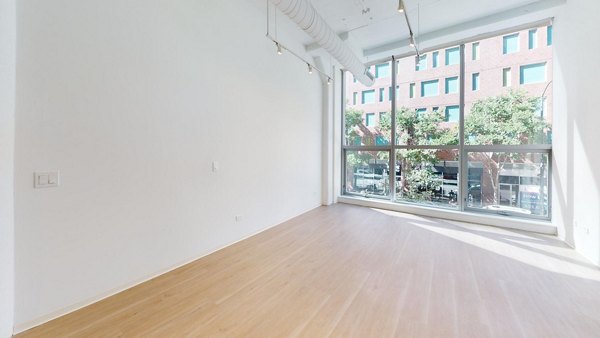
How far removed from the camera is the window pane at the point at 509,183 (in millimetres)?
4316

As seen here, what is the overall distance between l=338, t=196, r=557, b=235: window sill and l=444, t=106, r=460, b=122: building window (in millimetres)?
2001

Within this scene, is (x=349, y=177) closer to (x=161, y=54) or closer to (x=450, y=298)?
(x=450, y=298)

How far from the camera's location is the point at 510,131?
446 cm

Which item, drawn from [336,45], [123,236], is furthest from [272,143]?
[123,236]

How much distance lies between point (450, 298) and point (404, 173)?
387 cm

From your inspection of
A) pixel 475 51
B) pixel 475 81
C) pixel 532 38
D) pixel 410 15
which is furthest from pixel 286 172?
pixel 532 38

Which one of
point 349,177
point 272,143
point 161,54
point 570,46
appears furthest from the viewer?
point 349,177

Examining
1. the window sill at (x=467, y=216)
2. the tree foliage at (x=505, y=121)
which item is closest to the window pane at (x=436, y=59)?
the tree foliage at (x=505, y=121)

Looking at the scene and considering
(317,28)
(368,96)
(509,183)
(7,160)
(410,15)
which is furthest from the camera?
(368,96)

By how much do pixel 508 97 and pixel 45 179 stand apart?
679 cm

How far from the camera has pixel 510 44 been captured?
4.45m

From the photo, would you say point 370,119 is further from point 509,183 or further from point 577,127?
point 577,127

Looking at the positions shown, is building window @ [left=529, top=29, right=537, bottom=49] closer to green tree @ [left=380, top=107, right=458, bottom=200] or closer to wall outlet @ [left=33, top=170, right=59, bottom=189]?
green tree @ [left=380, top=107, right=458, bottom=200]

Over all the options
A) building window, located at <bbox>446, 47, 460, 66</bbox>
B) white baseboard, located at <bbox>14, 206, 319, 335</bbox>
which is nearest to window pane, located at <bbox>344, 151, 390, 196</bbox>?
building window, located at <bbox>446, 47, 460, 66</bbox>
